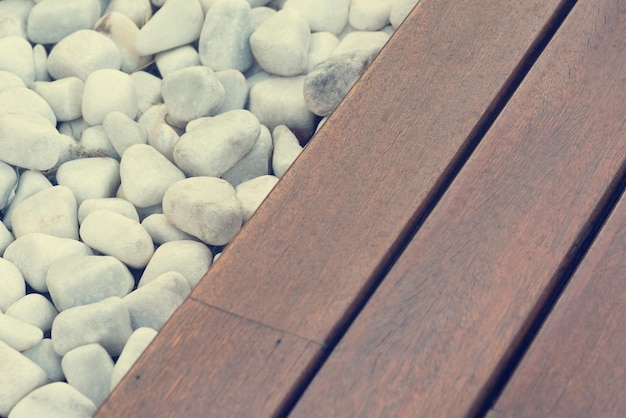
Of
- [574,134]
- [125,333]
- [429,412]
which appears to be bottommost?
[125,333]

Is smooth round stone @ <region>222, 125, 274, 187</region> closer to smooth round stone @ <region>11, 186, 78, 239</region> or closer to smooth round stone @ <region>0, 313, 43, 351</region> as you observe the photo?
smooth round stone @ <region>11, 186, 78, 239</region>

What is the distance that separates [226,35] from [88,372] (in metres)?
0.62

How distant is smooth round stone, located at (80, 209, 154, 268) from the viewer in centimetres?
120

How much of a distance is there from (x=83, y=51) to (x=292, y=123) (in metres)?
0.37

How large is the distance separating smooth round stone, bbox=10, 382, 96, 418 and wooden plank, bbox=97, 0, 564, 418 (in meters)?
0.17

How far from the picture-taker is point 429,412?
2.74ft

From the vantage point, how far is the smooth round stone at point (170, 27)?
1.47m

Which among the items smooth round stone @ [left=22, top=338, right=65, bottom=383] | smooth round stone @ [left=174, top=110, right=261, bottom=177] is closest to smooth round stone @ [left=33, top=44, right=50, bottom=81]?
smooth round stone @ [left=174, top=110, right=261, bottom=177]

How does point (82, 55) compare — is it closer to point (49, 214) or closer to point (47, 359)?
point (49, 214)

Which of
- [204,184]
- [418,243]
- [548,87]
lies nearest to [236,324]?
[418,243]

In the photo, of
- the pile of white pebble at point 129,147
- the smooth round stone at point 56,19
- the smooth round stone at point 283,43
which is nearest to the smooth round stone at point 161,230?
the pile of white pebble at point 129,147

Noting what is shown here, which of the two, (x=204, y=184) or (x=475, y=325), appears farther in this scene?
(x=204, y=184)

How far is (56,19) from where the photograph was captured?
4.93ft

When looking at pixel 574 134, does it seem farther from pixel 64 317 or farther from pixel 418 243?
pixel 64 317
